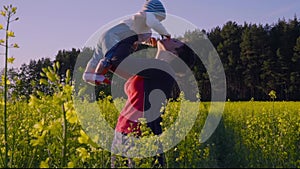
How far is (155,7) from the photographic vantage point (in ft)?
9.16

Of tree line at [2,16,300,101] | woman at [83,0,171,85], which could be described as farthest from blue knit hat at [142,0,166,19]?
tree line at [2,16,300,101]

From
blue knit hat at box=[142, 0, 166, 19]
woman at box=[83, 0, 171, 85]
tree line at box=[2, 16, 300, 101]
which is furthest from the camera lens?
tree line at box=[2, 16, 300, 101]

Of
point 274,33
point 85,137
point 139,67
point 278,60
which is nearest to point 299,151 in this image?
point 139,67

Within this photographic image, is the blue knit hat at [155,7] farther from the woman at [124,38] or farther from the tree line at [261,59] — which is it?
the tree line at [261,59]

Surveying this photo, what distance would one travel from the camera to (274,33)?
48719 mm

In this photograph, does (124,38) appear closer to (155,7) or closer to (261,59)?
(155,7)

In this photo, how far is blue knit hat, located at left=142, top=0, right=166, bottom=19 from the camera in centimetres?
278

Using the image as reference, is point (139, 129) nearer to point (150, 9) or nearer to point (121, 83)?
point (121, 83)

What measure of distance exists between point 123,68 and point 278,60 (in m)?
44.2

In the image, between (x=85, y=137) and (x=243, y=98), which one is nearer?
(x=85, y=137)

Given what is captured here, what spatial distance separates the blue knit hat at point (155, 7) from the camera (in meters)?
2.78

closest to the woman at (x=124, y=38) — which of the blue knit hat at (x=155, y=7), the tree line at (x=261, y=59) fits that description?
the blue knit hat at (x=155, y=7)

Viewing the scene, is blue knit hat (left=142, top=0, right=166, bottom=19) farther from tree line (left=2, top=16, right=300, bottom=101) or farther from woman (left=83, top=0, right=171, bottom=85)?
tree line (left=2, top=16, right=300, bottom=101)

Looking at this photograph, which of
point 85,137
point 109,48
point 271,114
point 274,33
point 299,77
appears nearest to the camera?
point 85,137
